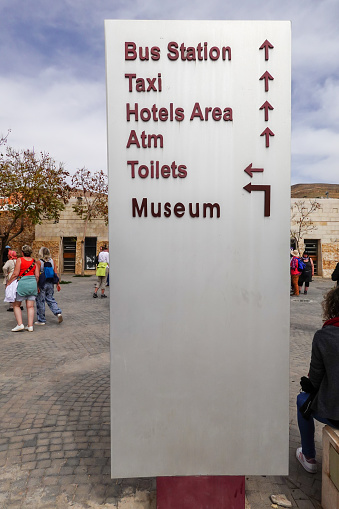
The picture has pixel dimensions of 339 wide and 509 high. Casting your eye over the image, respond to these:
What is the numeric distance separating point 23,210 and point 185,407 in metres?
20.4

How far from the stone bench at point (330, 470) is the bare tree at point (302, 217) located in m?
24.4

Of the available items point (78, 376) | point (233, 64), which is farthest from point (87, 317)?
point (233, 64)

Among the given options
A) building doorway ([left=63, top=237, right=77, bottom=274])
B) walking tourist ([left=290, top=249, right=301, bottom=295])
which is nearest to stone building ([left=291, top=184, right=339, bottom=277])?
walking tourist ([left=290, top=249, right=301, bottom=295])

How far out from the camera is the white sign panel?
2.08 m

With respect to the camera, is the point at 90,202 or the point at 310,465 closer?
the point at 310,465

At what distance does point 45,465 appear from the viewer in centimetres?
306

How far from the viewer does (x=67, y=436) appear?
11.5 feet

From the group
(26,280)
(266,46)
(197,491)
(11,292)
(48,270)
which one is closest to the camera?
(266,46)

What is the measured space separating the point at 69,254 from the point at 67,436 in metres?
23.5

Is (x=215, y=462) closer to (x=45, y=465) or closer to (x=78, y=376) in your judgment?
(x=45, y=465)

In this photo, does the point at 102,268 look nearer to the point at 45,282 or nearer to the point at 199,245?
the point at 45,282

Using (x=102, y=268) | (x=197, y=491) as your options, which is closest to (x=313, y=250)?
(x=102, y=268)

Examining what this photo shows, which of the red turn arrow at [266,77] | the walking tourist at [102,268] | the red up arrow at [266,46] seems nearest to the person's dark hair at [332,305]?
the red turn arrow at [266,77]

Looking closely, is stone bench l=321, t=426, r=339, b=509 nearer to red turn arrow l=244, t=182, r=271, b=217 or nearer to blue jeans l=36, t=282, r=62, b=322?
red turn arrow l=244, t=182, r=271, b=217
